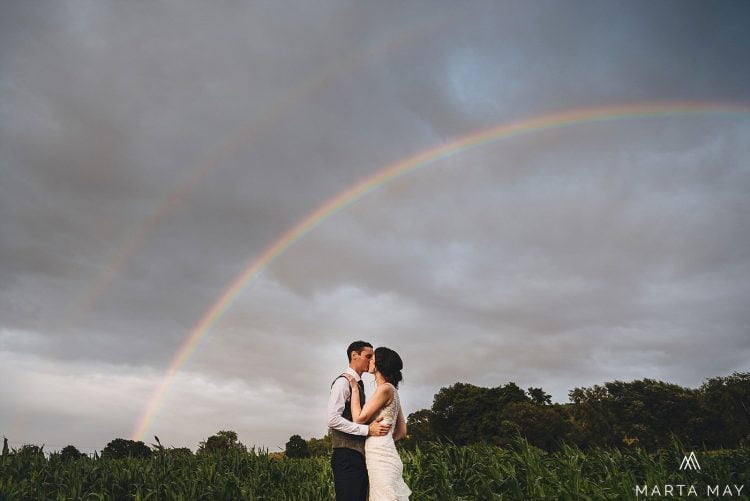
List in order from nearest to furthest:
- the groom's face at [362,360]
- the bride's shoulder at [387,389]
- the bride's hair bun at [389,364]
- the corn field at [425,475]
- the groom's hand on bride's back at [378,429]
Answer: the groom's hand on bride's back at [378,429] < the bride's shoulder at [387,389] < the bride's hair bun at [389,364] < the groom's face at [362,360] < the corn field at [425,475]

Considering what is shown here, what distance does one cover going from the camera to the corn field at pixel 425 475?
305 inches

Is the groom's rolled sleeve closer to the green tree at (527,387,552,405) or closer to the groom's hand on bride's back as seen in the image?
the groom's hand on bride's back

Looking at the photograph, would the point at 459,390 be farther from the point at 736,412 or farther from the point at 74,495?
the point at 74,495

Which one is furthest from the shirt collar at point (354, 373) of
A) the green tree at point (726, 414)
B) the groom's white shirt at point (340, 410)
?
the green tree at point (726, 414)

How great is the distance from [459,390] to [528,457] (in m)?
53.3

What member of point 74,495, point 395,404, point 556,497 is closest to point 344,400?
point 395,404

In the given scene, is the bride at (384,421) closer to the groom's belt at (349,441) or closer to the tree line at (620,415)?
the groom's belt at (349,441)

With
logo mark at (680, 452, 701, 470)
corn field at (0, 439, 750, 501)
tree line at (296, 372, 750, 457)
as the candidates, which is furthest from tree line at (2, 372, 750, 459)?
logo mark at (680, 452, 701, 470)

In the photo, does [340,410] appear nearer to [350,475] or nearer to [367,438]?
[367,438]

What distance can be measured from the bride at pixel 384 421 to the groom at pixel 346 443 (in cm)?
8

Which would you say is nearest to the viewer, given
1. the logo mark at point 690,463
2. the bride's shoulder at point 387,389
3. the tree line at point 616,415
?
the bride's shoulder at point 387,389

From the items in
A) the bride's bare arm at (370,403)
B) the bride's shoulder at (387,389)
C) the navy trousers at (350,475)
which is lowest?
the navy trousers at (350,475)

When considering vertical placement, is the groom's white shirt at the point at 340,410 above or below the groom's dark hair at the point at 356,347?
below

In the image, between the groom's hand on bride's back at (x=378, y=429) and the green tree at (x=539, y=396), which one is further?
the green tree at (x=539, y=396)
